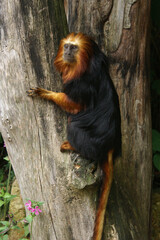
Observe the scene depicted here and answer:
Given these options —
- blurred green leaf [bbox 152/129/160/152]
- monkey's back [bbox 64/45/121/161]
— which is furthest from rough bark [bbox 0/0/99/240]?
blurred green leaf [bbox 152/129/160/152]

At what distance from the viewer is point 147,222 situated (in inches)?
120

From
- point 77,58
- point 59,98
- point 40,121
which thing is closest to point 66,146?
point 40,121

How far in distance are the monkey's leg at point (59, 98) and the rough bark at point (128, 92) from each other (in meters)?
0.68

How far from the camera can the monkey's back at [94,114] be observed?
2379mm

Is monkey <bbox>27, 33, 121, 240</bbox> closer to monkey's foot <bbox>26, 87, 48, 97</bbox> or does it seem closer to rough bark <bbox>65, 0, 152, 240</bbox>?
monkey's foot <bbox>26, 87, 48, 97</bbox>

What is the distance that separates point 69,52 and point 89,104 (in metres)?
0.50

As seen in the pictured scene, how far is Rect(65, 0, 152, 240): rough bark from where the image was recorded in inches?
106

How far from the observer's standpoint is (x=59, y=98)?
92.6 inches

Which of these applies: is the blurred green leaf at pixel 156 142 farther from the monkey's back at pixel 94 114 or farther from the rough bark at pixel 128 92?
the monkey's back at pixel 94 114

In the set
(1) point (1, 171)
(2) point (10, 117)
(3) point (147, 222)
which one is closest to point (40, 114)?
(2) point (10, 117)

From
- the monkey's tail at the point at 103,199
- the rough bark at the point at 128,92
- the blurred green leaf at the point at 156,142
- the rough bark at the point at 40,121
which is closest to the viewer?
the rough bark at the point at 40,121

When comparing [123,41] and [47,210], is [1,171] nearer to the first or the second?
[47,210]

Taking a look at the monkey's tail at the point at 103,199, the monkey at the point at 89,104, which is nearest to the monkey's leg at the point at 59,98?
the monkey at the point at 89,104

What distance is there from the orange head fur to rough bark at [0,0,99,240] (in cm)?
6
